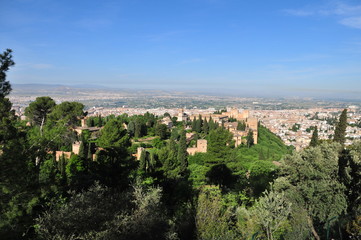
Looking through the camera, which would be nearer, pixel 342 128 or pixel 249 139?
pixel 342 128

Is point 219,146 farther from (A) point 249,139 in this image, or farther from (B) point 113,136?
(A) point 249,139

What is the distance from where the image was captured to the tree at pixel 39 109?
20203 millimetres

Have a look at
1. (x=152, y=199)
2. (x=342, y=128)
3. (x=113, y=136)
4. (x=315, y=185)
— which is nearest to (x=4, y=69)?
(x=152, y=199)

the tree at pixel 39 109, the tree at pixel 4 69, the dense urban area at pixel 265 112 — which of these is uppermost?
the tree at pixel 4 69

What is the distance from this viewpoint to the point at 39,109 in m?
20.5

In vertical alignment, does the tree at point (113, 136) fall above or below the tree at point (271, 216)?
above

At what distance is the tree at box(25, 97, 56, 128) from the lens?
2020 cm

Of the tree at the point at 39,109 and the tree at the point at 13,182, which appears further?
the tree at the point at 39,109

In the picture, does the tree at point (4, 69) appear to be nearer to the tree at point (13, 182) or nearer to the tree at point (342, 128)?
the tree at point (13, 182)

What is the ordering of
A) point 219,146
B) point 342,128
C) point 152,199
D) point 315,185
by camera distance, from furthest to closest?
point 342,128 → point 219,146 → point 315,185 → point 152,199

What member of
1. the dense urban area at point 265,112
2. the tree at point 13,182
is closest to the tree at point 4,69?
the tree at point 13,182

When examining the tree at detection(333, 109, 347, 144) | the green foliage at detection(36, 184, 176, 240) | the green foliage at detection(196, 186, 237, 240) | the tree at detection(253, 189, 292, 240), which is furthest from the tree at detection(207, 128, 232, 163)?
the tree at detection(333, 109, 347, 144)

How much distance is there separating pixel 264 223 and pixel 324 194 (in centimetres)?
287

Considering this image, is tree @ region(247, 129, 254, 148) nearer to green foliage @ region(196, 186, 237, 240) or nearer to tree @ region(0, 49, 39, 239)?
green foliage @ region(196, 186, 237, 240)
